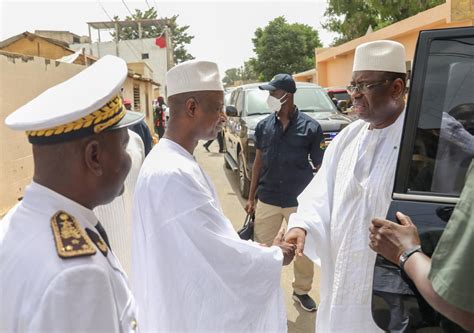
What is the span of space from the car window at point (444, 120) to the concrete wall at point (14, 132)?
6.61 m

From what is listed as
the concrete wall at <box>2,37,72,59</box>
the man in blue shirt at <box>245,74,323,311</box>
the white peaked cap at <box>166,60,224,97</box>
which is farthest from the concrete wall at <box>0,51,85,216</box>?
the concrete wall at <box>2,37,72,59</box>

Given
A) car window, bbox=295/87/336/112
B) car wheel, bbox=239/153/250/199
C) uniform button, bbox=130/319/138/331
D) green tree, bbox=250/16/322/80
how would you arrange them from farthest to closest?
green tree, bbox=250/16/322/80 < car window, bbox=295/87/336/112 < car wheel, bbox=239/153/250/199 < uniform button, bbox=130/319/138/331

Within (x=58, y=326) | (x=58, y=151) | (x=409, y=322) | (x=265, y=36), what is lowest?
(x=409, y=322)

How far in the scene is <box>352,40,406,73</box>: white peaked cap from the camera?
2529mm

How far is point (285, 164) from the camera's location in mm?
4098

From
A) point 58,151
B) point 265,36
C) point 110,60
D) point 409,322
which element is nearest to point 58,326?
point 58,151

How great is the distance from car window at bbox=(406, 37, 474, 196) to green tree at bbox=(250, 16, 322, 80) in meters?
41.9

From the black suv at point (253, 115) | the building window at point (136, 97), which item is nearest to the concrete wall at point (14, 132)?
the black suv at point (253, 115)

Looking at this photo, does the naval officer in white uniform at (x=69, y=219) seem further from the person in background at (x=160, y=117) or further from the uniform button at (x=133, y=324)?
the person in background at (x=160, y=117)

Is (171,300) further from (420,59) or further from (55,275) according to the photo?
(420,59)

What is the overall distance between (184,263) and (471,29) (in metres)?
1.56

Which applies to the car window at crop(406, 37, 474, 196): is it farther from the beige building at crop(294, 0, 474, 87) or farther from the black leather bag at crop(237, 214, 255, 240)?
the black leather bag at crop(237, 214, 255, 240)

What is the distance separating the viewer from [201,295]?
1901 mm

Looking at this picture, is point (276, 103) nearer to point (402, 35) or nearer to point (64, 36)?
point (402, 35)
